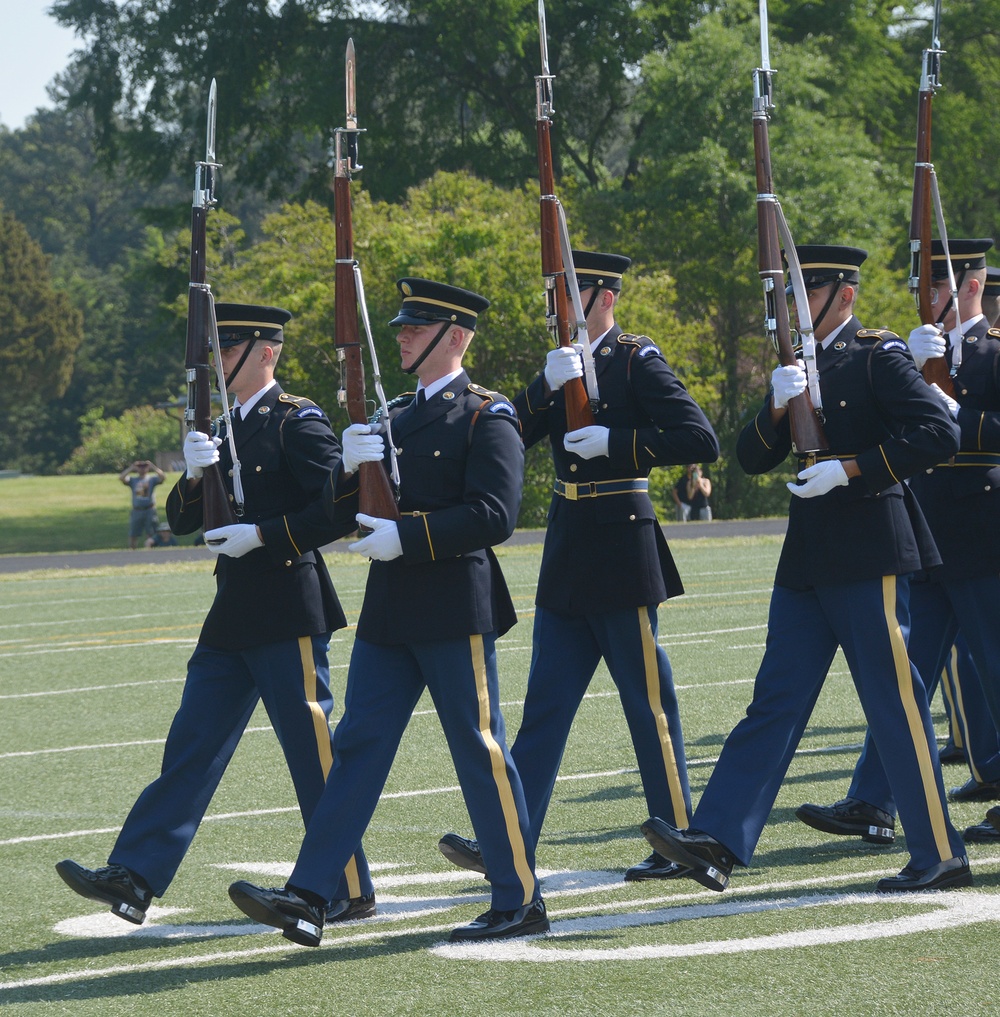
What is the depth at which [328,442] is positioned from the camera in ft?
19.1

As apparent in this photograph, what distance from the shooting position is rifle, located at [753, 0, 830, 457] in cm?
580

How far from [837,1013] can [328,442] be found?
252 centimetres

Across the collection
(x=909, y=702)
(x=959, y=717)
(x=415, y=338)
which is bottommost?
(x=959, y=717)

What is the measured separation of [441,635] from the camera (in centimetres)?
532

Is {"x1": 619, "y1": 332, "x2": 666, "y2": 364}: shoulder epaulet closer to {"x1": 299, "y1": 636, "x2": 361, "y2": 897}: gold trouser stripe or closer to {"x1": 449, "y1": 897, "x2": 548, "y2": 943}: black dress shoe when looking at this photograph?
{"x1": 299, "y1": 636, "x2": 361, "y2": 897}: gold trouser stripe

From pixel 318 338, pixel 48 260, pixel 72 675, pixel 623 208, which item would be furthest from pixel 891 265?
pixel 48 260

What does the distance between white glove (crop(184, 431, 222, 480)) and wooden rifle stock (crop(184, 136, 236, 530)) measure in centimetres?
3

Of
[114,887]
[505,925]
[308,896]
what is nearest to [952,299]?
[505,925]

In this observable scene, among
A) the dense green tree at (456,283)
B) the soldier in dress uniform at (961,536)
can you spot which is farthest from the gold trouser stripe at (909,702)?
the dense green tree at (456,283)

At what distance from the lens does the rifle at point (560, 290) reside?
20.2 feet

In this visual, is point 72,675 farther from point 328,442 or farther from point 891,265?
point 891,265

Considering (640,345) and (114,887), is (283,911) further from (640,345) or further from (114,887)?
(640,345)

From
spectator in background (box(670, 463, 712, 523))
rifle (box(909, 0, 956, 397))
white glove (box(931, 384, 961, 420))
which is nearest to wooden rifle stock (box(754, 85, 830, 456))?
white glove (box(931, 384, 961, 420))

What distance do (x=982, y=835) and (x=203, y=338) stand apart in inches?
131
